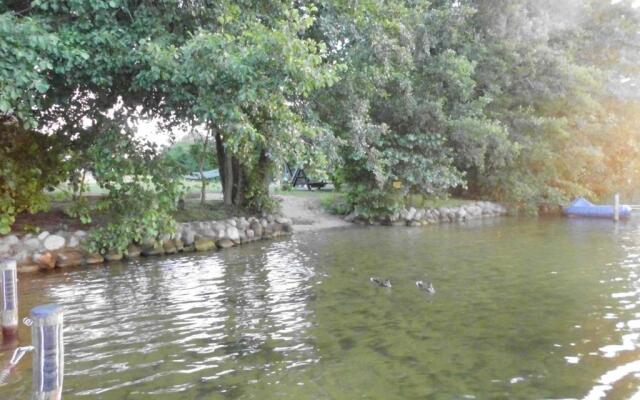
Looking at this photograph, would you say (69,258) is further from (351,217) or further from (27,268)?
(351,217)

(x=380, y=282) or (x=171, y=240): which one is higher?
(x=171, y=240)

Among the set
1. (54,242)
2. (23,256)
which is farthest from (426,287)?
(23,256)

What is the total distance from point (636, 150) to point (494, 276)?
19.7 metres

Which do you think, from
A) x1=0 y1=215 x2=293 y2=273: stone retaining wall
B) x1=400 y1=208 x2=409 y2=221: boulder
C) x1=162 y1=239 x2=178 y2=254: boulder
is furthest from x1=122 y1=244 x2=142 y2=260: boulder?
x1=400 y1=208 x2=409 y2=221: boulder

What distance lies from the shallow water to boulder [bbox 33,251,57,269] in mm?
618

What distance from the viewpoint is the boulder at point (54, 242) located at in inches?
439

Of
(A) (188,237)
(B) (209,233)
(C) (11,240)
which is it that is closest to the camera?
(C) (11,240)

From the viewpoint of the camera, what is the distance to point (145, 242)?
40.6ft

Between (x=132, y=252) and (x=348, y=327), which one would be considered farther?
(x=132, y=252)

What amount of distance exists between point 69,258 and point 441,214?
45.0ft

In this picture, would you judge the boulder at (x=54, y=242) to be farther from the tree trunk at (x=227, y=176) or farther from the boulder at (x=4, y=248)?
the tree trunk at (x=227, y=176)

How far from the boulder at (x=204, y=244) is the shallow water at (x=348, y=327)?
1.30 m

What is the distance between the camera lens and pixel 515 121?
2186 centimetres

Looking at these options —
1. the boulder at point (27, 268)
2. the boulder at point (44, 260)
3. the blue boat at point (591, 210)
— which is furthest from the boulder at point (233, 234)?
the blue boat at point (591, 210)
